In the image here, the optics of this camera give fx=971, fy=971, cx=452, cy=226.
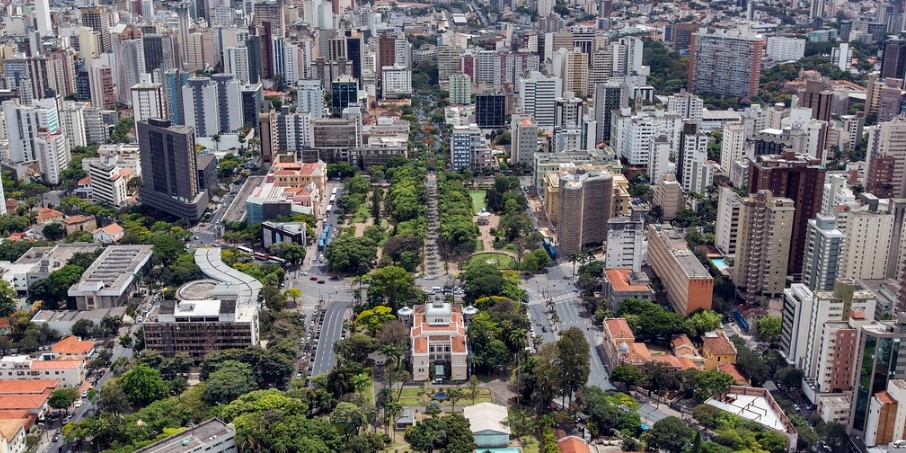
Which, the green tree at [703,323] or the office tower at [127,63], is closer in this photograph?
the green tree at [703,323]

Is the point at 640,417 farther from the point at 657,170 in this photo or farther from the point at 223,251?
the point at 657,170

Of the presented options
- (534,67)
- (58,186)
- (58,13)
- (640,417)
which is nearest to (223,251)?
(58,186)

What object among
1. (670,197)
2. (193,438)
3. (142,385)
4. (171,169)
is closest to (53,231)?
(171,169)

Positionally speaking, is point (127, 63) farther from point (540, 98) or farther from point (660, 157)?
point (660, 157)

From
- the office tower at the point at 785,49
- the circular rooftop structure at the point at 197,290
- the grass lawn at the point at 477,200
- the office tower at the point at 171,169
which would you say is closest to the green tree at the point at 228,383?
the circular rooftop structure at the point at 197,290

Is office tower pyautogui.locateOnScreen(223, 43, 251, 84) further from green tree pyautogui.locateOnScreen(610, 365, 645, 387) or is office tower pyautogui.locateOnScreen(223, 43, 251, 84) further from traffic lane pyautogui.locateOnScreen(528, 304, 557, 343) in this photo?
green tree pyautogui.locateOnScreen(610, 365, 645, 387)

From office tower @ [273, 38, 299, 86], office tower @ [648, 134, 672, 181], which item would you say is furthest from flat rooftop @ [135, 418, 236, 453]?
office tower @ [273, 38, 299, 86]

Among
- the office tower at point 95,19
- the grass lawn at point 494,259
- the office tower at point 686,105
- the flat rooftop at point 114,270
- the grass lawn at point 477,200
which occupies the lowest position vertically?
the grass lawn at point 494,259

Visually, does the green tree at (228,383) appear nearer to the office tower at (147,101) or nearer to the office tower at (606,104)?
the office tower at (606,104)
